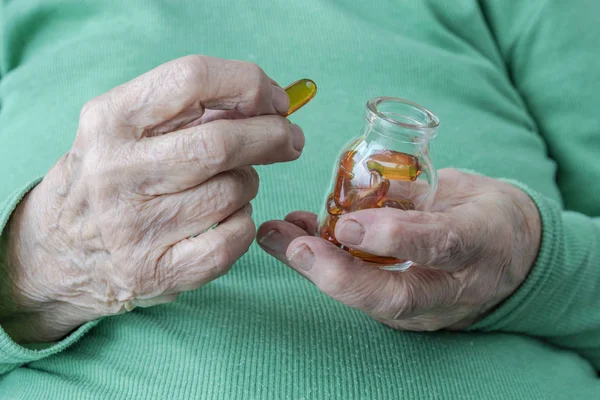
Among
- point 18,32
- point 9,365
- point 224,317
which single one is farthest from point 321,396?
point 18,32

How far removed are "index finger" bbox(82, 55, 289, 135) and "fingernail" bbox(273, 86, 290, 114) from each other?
0.03 m

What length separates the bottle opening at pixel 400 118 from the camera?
2.35 ft

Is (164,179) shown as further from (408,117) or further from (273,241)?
(408,117)

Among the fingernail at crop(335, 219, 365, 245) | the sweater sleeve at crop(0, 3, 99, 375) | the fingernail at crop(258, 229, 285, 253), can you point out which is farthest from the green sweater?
the fingernail at crop(335, 219, 365, 245)

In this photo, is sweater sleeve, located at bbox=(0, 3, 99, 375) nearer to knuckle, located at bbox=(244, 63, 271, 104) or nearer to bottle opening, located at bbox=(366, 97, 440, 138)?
knuckle, located at bbox=(244, 63, 271, 104)

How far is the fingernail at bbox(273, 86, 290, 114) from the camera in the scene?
2.33ft

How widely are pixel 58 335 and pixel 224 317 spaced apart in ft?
1.01

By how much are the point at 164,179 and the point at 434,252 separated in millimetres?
370

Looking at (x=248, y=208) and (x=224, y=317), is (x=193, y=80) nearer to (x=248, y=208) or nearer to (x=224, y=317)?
(x=248, y=208)

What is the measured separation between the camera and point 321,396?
0.79 metres

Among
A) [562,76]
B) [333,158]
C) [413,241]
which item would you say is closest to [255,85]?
[413,241]

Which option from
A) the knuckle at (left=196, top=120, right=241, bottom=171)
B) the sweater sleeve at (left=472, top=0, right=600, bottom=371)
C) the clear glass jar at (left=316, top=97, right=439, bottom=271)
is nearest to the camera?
the knuckle at (left=196, top=120, right=241, bottom=171)

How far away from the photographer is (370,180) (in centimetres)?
76

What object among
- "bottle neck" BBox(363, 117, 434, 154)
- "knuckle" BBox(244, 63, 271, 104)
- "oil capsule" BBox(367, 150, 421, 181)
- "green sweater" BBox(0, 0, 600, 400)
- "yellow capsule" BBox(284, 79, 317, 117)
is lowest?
"green sweater" BBox(0, 0, 600, 400)
